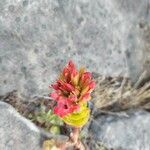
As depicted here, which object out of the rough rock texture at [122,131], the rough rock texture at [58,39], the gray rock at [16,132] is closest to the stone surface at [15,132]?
the gray rock at [16,132]

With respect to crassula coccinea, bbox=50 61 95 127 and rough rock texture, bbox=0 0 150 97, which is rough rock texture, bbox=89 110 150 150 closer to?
rough rock texture, bbox=0 0 150 97

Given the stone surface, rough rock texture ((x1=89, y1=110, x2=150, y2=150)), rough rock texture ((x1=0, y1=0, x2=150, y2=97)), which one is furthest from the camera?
rough rock texture ((x1=89, y1=110, x2=150, y2=150))

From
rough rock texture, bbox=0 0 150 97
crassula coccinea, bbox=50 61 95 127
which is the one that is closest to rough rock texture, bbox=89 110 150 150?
rough rock texture, bbox=0 0 150 97

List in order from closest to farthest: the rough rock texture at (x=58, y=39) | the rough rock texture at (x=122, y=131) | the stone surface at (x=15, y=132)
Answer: the stone surface at (x=15, y=132) → the rough rock texture at (x=58, y=39) → the rough rock texture at (x=122, y=131)

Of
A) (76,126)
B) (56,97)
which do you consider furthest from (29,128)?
(56,97)

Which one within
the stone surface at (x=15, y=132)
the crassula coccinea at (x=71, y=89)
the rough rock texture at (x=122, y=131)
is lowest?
the stone surface at (x=15, y=132)

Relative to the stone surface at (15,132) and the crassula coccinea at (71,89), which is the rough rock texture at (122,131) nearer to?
the stone surface at (15,132)
